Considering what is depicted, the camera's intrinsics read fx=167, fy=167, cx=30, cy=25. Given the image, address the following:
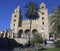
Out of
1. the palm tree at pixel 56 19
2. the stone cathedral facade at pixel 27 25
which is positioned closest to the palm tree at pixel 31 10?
the palm tree at pixel 56 19

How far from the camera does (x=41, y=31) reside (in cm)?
8838

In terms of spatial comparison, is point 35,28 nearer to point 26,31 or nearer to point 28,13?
point 26,31

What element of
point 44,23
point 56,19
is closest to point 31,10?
point 56,19

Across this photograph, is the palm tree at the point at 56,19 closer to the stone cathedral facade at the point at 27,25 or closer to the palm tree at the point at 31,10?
the palm tree at the point at 31,10

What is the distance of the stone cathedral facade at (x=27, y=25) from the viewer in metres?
88.5

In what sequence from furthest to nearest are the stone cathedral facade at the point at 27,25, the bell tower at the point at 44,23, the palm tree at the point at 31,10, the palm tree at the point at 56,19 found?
the stone cathedral facade at the point at 27,25 < the bell tower at the point at 44,23 < the palm tree at the point at 31,10 < the palm tree at the point at 56,19

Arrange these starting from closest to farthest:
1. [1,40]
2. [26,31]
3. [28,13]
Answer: [1,40]
[28,13]
[26,31]

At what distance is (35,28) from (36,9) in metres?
30.6

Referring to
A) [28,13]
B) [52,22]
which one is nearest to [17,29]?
[28,13]

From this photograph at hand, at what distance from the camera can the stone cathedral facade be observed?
88500 millimetres

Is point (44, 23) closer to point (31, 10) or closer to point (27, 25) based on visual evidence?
point (27, 25)

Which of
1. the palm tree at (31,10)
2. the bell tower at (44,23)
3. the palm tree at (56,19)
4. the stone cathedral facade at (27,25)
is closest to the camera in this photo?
the palm tree at (56,19)

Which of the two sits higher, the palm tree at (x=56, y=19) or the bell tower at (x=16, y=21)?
the bell tower at (x=16, y=21)

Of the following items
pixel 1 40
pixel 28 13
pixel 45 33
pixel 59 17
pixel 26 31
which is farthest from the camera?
pixel 26 31
